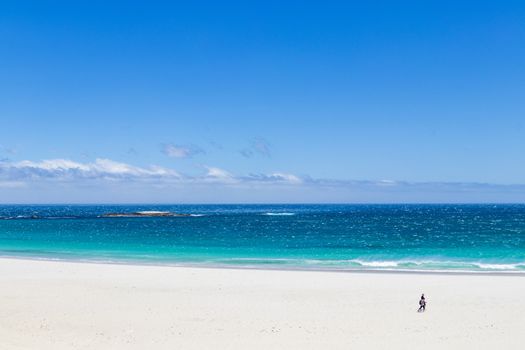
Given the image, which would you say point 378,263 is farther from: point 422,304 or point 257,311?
point 257,311

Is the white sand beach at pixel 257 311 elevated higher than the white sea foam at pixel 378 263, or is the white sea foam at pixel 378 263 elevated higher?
the white sand beach at pixel 257 311

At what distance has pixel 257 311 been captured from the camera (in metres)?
22.7

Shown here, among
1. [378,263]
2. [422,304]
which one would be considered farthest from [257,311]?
[378,263]

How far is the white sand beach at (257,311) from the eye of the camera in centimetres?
1820

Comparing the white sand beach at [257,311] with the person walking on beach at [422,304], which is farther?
the person walking on beach at [422,304]

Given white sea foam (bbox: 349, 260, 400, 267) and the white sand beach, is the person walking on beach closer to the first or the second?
the white sand beach

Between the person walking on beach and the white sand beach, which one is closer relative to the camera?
the white sand beach

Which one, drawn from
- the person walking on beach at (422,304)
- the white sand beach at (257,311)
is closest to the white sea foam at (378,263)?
the white sand beach at (257,311)

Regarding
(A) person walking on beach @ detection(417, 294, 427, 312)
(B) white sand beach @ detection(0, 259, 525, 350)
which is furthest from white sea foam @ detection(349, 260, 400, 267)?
(A) person walking on beach @ detection(417, 294, 427, 312)

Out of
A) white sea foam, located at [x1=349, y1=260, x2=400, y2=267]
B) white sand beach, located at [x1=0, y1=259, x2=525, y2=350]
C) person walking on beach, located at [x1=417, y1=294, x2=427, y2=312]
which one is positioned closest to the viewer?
white sand beach, located at [x1=0, y1=259, x2=525, y2=350]

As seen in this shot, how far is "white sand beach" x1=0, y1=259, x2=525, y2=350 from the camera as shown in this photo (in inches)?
717

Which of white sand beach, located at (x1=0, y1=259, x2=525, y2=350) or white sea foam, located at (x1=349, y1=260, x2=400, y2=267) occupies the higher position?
white sand beach, located at (x1=0, y1=259, x2=525, y2=350)

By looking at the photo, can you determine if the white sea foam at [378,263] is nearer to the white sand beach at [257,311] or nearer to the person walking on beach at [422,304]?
the white sand beach at [257,311]

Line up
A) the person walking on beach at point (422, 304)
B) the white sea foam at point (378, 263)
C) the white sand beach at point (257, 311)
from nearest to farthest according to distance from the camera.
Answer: the white sand beach at point (257, 311), the person walking on beach at point (422, 304), the white sea foam at point (378, 263)
